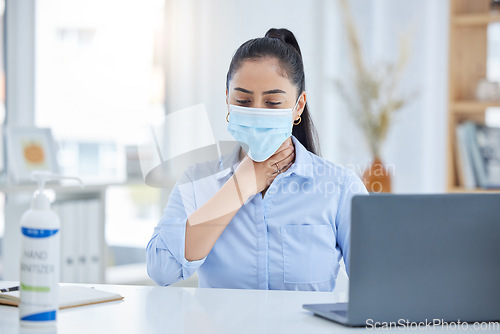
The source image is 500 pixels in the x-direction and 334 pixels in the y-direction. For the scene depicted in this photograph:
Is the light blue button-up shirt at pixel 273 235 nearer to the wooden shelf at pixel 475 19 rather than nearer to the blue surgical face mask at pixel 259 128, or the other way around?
the blue surgical face mask at pixel 259 128

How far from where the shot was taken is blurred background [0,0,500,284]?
2920mm

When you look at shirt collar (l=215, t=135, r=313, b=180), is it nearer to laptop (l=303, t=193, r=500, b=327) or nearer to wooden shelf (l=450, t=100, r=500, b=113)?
laptop (l=303, t=193, r=500, b=327)

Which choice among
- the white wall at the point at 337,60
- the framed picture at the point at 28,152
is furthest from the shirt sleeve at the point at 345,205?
the framed picture at the point at 28,152

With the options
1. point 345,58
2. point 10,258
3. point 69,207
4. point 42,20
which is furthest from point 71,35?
point 345,58

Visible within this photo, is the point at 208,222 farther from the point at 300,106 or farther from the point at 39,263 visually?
the point at 39,263

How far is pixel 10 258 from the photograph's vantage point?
2660mm

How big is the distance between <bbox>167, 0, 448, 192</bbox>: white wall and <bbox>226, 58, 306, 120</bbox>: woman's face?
141cm

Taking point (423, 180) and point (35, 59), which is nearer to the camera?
point (35, 59)

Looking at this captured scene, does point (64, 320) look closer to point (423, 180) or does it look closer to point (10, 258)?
point (10, 258)

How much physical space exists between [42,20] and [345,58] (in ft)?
5.46

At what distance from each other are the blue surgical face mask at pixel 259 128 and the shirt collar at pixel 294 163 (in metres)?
0.05

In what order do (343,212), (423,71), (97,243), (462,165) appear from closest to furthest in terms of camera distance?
1. (343,212)
2. (97,243)
3. (462,165)
4. (423,71)

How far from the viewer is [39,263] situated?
0.94 meters

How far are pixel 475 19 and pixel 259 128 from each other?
6.37 feet
